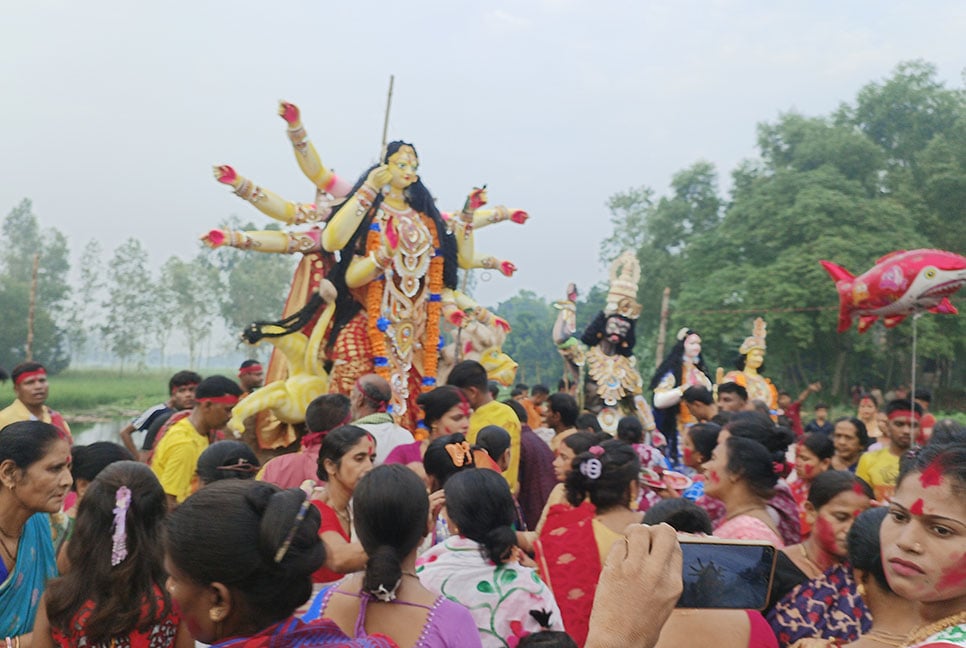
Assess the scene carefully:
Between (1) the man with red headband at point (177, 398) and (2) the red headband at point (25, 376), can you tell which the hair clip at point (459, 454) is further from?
(2) the red headband at point (25, 376)

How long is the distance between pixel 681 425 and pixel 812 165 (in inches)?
737

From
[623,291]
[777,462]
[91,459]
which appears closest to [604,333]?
[623,291]

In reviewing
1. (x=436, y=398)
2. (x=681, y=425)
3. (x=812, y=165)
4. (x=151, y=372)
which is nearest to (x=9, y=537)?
(x=436, y=398)

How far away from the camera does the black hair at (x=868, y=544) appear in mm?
2320

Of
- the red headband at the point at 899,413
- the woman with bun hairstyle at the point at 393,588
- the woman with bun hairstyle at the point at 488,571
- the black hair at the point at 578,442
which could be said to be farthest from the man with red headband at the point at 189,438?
the red headband at the point at 899,413

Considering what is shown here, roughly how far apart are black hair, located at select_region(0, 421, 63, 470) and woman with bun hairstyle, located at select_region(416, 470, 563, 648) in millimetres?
1292

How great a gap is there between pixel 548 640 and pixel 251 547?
113cm

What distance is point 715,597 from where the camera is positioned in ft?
4.76

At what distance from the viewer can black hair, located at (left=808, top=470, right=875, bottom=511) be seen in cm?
311

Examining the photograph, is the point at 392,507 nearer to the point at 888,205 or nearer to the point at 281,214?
the point at 281,214

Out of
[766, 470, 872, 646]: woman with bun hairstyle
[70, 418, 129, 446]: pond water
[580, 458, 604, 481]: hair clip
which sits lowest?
[70, 418, 129, 446]: pond water

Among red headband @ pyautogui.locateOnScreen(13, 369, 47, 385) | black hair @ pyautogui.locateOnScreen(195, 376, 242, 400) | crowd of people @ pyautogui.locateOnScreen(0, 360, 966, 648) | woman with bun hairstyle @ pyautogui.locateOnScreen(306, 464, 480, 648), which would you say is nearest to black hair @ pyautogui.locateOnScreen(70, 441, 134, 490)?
crowd of people @ pyautogui.locateOnScreen(0, 360, 966, 648)

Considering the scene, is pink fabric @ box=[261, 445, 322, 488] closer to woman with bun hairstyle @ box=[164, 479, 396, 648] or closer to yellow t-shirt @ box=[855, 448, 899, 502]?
woman with bun hairstyle @ box=[164, 479, 396, 648]

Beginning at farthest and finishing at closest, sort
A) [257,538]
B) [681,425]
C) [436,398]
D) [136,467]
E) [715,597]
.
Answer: [681,425] < [436,398] < [136,467] < [257,538] < [715,597]
